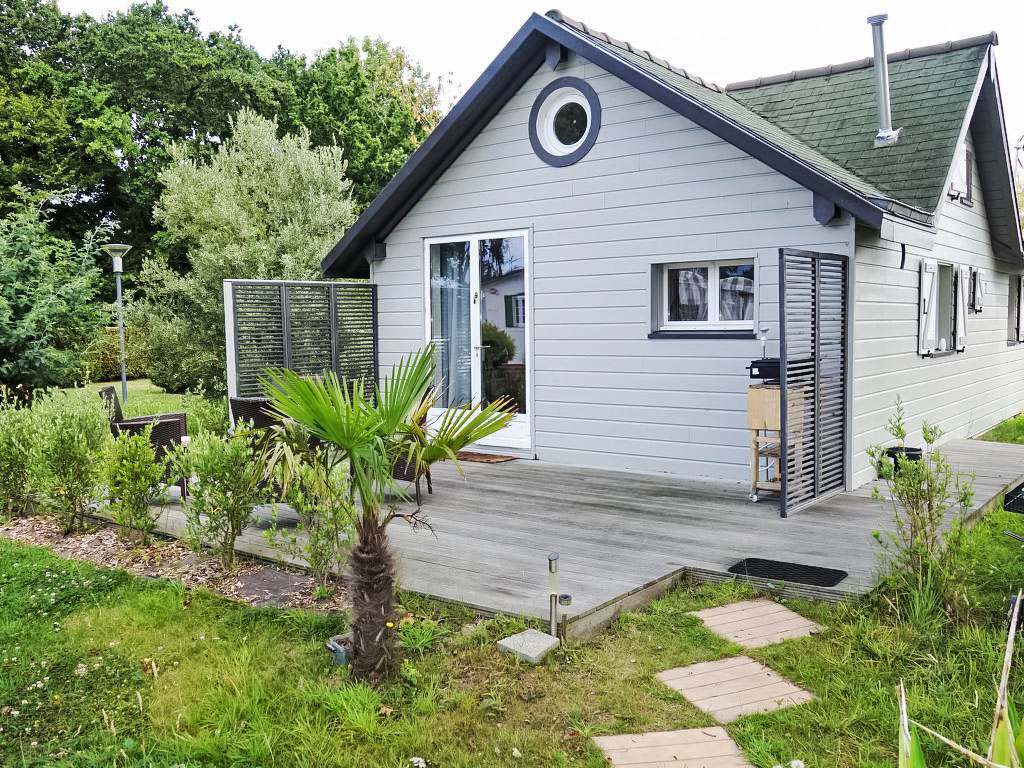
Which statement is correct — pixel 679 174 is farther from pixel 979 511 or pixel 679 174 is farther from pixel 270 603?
pixel 270 603

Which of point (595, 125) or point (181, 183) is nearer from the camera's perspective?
point (595, 125)

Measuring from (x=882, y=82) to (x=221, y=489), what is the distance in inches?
258

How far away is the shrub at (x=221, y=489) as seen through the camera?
16.0 feet

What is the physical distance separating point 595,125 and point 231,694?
610cm

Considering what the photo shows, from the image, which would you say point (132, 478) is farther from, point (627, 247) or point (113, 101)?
point (113, 101)

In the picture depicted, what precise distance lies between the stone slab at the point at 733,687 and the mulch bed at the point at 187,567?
1.75 metres

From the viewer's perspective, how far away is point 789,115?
908 centimetres

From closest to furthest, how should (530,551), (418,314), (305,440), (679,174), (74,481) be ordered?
1. (305,440)
2. (530,551)
3. (74,481)
4. (679,174)
5. (418,314)

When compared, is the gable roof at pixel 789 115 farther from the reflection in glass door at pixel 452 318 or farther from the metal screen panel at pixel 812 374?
the reflection in glass door at pixel 452 318

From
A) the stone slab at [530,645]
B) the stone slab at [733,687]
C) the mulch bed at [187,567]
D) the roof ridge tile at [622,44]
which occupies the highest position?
the roof ridge tile at [622,44]

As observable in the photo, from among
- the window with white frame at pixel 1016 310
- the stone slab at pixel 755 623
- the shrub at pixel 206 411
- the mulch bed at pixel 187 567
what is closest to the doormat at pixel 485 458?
the shrub at pixel 206 411

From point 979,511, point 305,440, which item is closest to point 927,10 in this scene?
point 979,511

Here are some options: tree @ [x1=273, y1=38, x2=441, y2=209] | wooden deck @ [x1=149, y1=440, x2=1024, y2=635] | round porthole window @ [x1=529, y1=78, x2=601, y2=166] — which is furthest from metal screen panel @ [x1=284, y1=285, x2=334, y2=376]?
tree @ [x1=273, y1=38, x2=441, y2=209]

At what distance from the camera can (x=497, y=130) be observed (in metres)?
8.50
